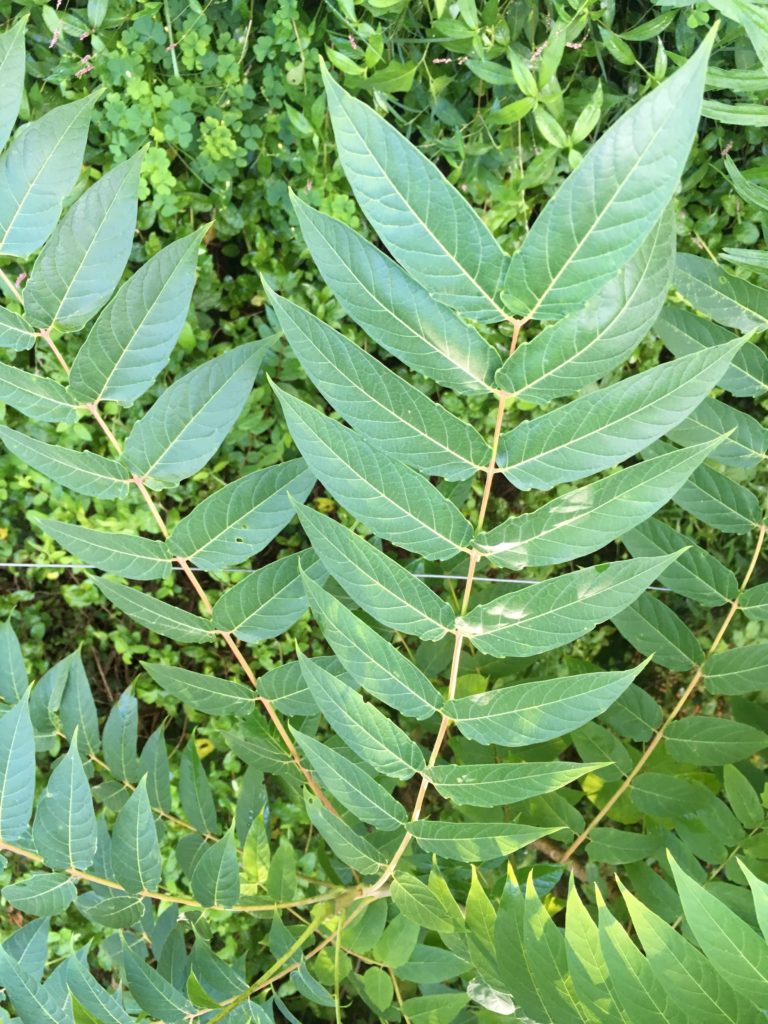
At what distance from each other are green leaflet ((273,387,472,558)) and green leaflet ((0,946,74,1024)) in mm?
620

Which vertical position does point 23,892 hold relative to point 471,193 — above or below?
below

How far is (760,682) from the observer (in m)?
1.09

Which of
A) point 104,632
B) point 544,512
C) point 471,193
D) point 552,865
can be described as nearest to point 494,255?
point 544,512

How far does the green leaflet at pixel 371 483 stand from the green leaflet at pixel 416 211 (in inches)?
6.1

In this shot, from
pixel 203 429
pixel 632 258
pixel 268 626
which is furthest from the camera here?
pixel 268 626

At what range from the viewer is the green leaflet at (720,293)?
1001 mm

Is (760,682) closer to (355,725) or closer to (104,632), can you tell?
(355,725)

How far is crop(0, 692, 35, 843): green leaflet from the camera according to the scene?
0.93 metres

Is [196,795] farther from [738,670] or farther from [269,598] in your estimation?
[738,670]

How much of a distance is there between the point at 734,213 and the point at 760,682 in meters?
0.87

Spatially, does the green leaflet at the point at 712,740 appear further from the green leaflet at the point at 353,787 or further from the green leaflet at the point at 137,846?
the green leaflet at the point at 137,846

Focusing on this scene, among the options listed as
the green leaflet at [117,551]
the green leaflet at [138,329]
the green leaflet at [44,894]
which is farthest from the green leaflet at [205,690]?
the green leaflet at [138,329]

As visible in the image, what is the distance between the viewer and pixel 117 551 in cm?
94

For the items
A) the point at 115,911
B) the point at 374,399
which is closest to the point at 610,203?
the point at 374,399
